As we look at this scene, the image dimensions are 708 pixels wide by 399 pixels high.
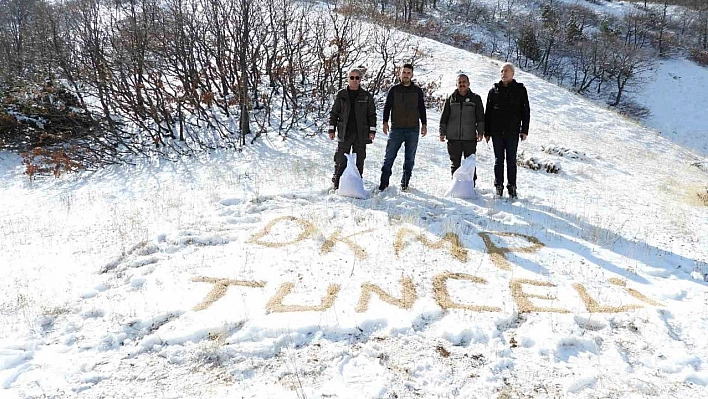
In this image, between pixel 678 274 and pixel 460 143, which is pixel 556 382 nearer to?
pixel 678 274

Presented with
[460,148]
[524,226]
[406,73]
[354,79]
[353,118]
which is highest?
[406,73]

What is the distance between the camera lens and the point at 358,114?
6234 mm

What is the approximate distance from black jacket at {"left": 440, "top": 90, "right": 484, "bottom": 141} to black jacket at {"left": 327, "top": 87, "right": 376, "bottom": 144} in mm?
1044

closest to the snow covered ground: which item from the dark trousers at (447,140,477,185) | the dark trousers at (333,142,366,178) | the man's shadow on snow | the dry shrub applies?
the man's shadow on snow

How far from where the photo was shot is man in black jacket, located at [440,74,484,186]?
20.3ft

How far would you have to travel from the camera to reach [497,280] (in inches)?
168

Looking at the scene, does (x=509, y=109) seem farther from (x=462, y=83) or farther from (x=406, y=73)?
(x=406, y=73)

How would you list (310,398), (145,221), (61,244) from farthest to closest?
(145,221), (61,244), (310,398)

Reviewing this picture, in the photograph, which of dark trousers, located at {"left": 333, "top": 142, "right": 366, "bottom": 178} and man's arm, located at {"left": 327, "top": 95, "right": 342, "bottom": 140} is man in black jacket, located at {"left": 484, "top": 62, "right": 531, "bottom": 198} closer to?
dark trousers, located at {"left": 333, "top": 142, "right": 366, "bottom": 178}

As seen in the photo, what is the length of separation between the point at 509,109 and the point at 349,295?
359 centimetres

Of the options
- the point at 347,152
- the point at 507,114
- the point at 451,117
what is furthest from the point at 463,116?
the point at 347,152

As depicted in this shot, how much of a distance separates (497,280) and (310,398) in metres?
2.28

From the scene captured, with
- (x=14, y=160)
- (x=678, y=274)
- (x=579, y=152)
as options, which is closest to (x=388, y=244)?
(x=678, y=274)

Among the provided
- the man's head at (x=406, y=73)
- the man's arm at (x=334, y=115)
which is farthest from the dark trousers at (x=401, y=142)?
the man's arm at (x=334, y=115)
